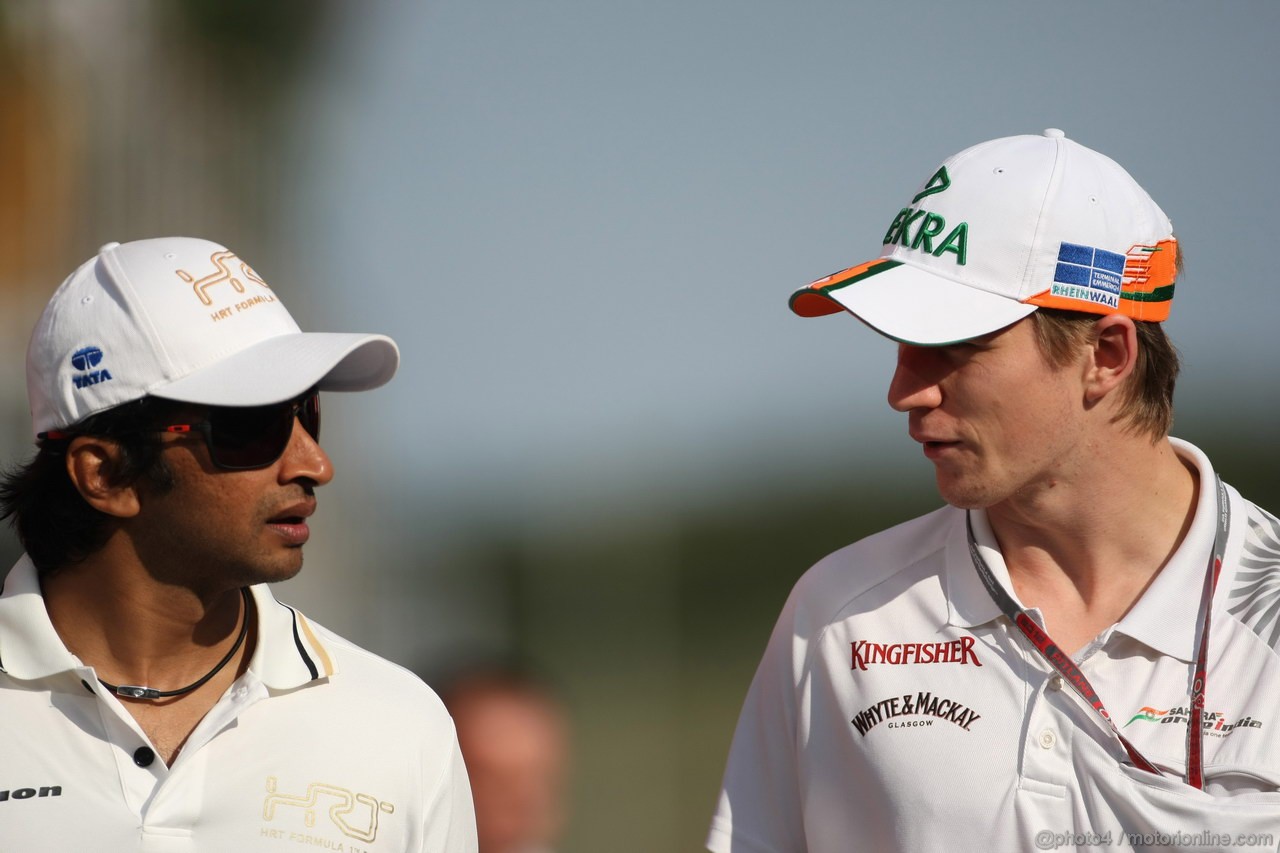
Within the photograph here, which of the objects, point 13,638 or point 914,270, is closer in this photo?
point 13,638

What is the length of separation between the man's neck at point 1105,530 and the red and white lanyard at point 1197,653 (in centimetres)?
6

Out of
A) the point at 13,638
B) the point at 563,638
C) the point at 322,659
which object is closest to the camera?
the point at 13,638

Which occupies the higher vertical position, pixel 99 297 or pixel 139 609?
pixel 99 297

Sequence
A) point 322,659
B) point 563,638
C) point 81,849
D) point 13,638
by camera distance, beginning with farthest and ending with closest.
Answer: point 563,638 < point 322,659 < point 13,638 < point 81,849

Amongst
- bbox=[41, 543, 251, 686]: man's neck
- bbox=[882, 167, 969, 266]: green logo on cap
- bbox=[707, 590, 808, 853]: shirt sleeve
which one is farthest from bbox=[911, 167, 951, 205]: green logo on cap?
bbox=[41, 543, 251, 686]: man's neck

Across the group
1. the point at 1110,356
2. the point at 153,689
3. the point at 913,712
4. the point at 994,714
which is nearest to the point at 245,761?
the point at 153,689

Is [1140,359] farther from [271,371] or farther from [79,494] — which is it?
[79,494]

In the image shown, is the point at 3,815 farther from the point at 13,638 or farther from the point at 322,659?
the point at 322,659

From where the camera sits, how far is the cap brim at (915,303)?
2887 mm

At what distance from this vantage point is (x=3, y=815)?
2.66 meters

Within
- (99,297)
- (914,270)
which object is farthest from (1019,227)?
(99,297)

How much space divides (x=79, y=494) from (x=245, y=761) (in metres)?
0.65

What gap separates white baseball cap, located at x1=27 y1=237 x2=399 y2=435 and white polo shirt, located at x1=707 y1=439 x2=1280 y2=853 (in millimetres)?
1206

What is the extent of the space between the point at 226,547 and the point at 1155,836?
180 cm
